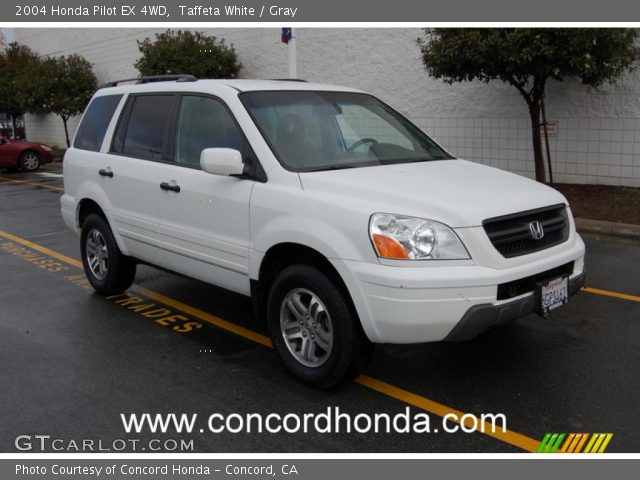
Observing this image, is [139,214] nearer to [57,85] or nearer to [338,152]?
[338,152]

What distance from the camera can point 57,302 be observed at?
6273 mm

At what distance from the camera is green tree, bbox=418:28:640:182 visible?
9781mm

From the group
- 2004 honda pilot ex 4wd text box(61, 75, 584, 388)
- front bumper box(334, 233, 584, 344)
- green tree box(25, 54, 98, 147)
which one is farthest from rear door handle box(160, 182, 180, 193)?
green tree box(25, 54, 98, 147)

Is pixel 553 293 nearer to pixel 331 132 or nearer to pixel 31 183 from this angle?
pixel 331 132

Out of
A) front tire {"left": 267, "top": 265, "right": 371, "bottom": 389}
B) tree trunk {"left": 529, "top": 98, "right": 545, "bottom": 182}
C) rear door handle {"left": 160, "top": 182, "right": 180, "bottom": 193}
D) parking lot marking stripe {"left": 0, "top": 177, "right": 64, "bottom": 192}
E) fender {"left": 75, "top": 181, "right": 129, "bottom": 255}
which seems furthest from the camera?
parking lot marking stripe {"left": 0, "top": 177, "right": 64, "bottom": 192}

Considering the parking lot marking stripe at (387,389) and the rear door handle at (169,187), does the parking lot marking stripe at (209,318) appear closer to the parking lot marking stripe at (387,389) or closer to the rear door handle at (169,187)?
the parking lot marking stripe at (387,389)

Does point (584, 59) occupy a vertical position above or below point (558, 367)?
above

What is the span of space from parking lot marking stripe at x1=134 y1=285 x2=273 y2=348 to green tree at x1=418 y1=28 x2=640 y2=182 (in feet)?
21.4

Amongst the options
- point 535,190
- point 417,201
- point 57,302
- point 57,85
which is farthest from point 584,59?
point 57,85

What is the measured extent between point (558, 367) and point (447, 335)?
48.5 inches

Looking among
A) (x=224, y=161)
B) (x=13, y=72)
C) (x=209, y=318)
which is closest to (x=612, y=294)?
(x=209, y=318)

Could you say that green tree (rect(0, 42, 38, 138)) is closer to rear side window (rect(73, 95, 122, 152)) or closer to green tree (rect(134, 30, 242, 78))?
green tree (rect(134, 30, 242, 78))

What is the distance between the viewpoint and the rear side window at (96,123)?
6.16 meters

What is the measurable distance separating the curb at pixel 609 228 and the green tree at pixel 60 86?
20969 mm
